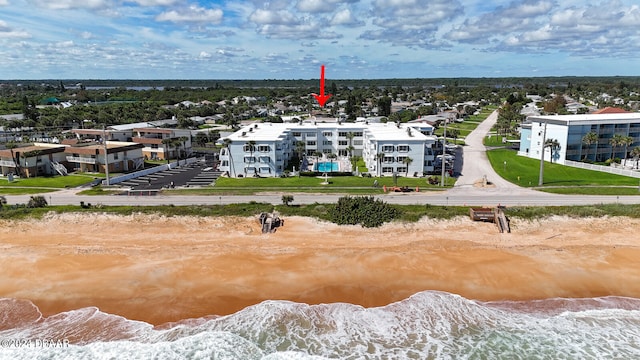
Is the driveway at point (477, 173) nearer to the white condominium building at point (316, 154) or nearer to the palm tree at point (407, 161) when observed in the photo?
the white condominium building at point (316, 154)

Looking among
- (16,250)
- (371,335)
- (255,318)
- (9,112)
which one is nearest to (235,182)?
(16,250)

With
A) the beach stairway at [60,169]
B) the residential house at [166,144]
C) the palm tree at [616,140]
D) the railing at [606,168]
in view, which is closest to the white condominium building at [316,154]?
the residential house at [166,144]

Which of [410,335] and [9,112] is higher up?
[9,112]

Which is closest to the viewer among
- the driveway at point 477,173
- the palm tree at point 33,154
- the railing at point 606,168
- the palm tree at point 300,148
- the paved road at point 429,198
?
the paved road at point 429,198

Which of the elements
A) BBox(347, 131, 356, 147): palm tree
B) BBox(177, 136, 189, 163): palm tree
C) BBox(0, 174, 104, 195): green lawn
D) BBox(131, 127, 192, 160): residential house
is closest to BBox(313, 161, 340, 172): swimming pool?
BBox(347, 131, 356, 147): palm tree

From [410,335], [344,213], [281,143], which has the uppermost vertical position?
[281,143]

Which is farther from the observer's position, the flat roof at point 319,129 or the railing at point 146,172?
the flat roof at point 319,129

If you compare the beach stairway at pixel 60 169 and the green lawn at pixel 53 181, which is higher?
the beach stairway at pixel 60 169

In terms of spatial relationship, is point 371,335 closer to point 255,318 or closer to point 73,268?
point 255,318
